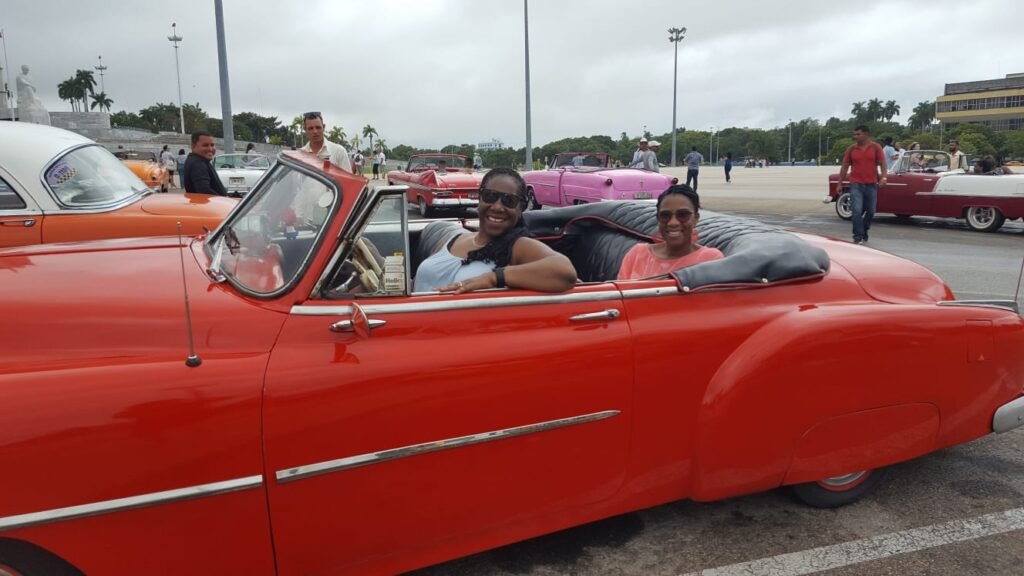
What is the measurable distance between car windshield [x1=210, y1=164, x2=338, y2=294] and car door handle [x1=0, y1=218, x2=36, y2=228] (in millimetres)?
2478

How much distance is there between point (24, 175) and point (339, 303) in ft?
11.5

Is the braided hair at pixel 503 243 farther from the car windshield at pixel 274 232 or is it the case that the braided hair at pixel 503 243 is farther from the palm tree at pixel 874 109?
the palm tree at pixel 874 109

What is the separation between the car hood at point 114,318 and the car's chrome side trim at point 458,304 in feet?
0.40

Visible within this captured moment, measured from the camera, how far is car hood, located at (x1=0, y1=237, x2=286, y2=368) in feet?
5.63

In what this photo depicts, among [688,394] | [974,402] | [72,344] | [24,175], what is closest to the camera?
[72,344]

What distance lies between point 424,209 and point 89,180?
26.4ft

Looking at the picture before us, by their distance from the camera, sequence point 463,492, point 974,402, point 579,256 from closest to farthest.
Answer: point 463,492 → point 974,402 → point 579,256

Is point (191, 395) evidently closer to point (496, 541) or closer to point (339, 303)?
point (339, 303)

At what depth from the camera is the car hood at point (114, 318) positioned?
1717mm

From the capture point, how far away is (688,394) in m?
2.15

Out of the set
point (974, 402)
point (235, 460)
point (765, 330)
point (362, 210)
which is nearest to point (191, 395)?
point (235, 460)

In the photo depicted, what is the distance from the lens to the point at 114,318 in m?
1.82

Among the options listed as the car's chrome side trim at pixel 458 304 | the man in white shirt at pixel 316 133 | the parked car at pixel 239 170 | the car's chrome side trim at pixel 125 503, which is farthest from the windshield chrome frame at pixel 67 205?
the parked car at pixel 239 170

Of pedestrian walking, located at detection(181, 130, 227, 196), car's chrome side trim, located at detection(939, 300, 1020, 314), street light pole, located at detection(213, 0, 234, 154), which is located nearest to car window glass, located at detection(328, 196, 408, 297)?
car's chrome side trim, located at detection(939, 300, 1020, 314)
